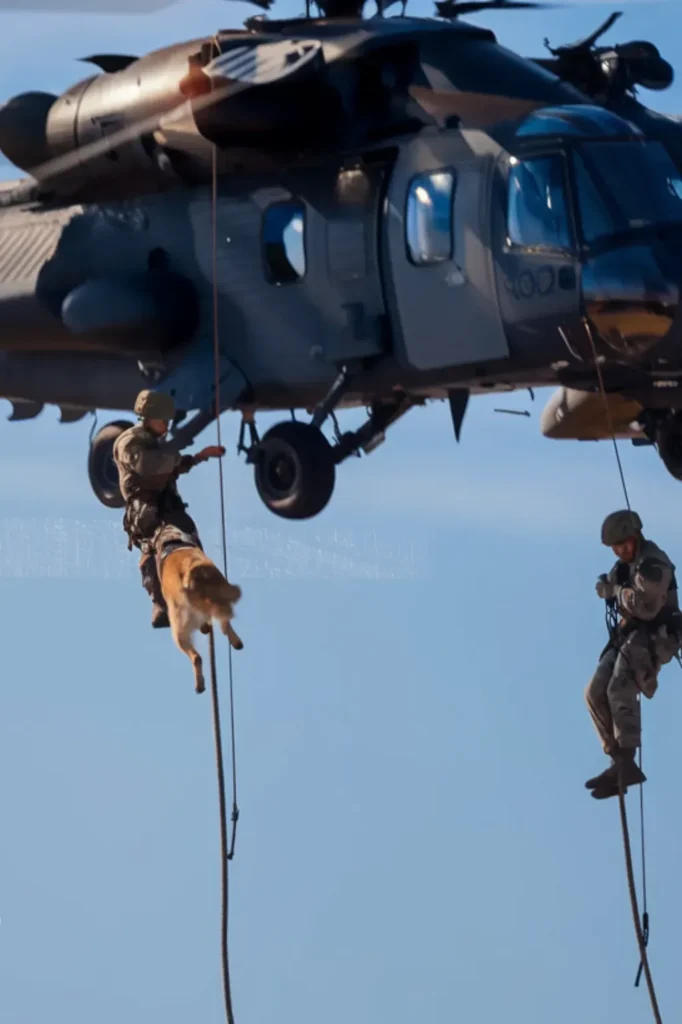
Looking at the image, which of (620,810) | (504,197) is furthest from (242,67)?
(620,810)

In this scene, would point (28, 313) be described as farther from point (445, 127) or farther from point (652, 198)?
point (652, 198)

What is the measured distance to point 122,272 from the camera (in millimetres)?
26016

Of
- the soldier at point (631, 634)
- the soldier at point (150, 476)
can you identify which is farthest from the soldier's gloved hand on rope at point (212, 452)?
the soldier at point (631, 634)

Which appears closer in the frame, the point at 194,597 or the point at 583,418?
the point at 194,597

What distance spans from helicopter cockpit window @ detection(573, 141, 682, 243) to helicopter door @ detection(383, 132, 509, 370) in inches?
38.0

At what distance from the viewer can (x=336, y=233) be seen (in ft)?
80.2

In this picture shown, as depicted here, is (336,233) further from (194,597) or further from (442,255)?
(194,597)

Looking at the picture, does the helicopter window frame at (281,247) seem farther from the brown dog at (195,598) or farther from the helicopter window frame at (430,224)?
the brown dog at (195,598)

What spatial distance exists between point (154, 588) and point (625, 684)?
13.7ft

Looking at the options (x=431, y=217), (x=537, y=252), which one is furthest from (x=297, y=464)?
(x=537, y=252)

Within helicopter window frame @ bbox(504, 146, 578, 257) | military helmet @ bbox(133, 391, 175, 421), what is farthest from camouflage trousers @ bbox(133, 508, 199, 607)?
helicopter window frame @ bbox(504, 146, 578, 257)

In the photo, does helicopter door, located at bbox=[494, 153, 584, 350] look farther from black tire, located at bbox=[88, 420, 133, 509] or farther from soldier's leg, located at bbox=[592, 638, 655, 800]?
black tire, located at bbox=[88, 420, 133, 509]

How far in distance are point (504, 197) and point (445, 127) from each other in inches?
40.9

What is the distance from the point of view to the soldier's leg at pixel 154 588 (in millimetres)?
21938
